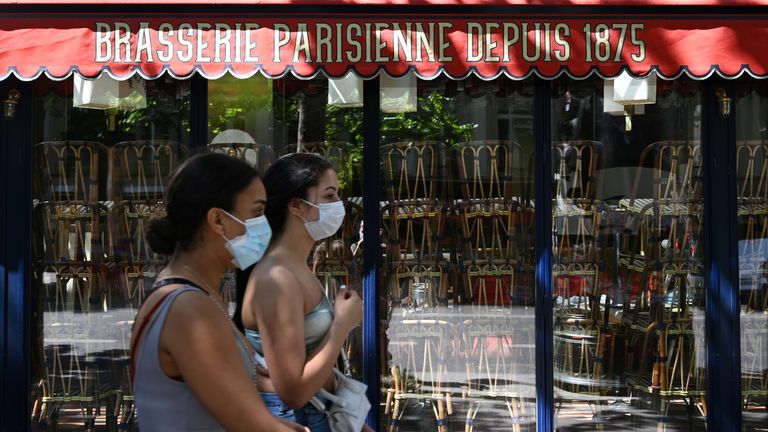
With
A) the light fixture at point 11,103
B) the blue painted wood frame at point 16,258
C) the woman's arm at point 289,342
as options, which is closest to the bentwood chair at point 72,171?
the blue painted wood frame at point 16,258

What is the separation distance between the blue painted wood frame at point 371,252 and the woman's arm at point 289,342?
139 inches

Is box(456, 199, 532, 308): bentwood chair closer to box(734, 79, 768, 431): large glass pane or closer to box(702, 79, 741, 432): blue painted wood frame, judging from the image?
box(702, 79, 741, 432): blue painted wood frame

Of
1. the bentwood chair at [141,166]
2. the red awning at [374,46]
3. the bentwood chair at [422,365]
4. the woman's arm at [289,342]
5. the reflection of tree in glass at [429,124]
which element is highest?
the red awning at [374,46]

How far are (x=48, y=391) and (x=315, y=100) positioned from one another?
269 cm

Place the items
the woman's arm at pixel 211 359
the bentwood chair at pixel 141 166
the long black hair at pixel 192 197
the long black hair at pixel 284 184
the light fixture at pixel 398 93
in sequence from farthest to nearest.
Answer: the bentwood chair at pixel 141 166
the light fixture at pixel 398 93
the long black hair at pixel 284 184
the long black hair at pixel 192 197
the woman's arm at pixel 211 359

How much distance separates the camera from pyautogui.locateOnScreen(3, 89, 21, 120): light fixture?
21.3 feet

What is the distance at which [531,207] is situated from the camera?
6.73m

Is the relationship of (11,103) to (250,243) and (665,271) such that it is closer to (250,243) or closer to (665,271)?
(250,243)

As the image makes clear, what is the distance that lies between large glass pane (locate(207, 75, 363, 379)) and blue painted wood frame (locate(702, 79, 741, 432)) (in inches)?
94.3

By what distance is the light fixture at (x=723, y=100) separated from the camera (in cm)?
662

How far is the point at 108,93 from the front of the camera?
654 cm

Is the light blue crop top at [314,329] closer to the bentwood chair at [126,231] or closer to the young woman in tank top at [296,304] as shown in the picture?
the young woman in tank top at [296,304]

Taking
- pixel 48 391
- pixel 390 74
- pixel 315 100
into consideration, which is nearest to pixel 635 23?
pixel 390 74

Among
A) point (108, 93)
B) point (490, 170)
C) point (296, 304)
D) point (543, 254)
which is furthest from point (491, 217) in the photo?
point (296, 304)
